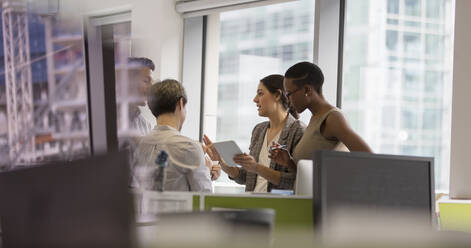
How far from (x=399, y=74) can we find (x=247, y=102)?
1.70 m

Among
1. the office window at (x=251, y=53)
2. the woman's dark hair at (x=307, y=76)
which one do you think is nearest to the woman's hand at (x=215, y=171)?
the woman's dark hair at (x=307, y=76)

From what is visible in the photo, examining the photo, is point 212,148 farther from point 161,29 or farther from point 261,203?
point 161,29

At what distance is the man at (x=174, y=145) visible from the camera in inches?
76.1

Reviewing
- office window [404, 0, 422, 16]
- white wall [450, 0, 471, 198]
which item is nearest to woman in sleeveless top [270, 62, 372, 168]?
white wall [450, 0, 471, 198]

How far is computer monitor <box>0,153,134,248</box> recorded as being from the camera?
0.29 m

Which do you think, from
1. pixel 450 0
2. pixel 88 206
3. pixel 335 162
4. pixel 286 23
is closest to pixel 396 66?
pixel 450 0

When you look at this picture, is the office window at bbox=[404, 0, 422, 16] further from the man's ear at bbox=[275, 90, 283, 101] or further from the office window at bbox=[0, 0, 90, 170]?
the office window at bbox=[0, 0, 90, 170]

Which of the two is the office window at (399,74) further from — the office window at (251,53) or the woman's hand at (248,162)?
the woman's hand at (248,162)

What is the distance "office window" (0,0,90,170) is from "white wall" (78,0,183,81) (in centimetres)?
438

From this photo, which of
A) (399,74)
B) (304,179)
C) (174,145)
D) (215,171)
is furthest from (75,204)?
(399,74)

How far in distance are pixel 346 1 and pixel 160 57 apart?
197 centimetres

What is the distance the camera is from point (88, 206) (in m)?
0.32

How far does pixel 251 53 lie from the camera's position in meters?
5.92

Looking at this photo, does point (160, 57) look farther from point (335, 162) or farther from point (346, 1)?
point (335, 162)
